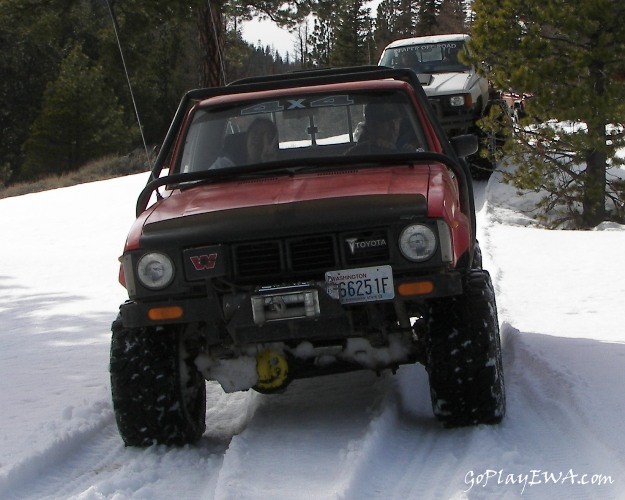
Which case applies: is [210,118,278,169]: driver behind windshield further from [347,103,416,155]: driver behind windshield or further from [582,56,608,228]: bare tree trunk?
[582,56,608,228]: bare tree trunk

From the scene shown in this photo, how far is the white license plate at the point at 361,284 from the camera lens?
3.94 m

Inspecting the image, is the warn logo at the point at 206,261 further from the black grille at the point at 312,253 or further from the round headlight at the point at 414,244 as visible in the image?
the round headlight at the point at 414,244

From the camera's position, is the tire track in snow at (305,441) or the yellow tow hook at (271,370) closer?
the tire track in snow at (305,441)

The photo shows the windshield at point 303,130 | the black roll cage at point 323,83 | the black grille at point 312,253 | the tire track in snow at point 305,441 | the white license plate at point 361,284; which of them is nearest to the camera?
the tire track in snow at point 305,441

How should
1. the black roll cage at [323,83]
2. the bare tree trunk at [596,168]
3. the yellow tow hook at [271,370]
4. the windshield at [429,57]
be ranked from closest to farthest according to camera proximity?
1. the yellow tow hook at [271,370]
2. the black roll cage at [323,83]
3. the bare tree trunk at [596,168]
4. the windshield at [429,57]

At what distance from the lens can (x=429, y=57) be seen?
14562 millimetres

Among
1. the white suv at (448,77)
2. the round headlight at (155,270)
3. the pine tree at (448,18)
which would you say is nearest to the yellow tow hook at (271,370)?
the round headlight at (155,270)

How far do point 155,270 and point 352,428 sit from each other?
1.16 meters

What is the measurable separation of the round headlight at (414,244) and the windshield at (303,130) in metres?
1.30

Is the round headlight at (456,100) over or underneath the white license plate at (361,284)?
underneath

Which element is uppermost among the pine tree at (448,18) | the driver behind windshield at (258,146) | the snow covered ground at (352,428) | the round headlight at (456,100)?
the driver behind windshield at (258,146)

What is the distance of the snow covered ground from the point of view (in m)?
3.68

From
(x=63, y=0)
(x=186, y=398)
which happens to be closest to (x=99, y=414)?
(x=186, y=398)

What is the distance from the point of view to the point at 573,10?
11.9 metres
